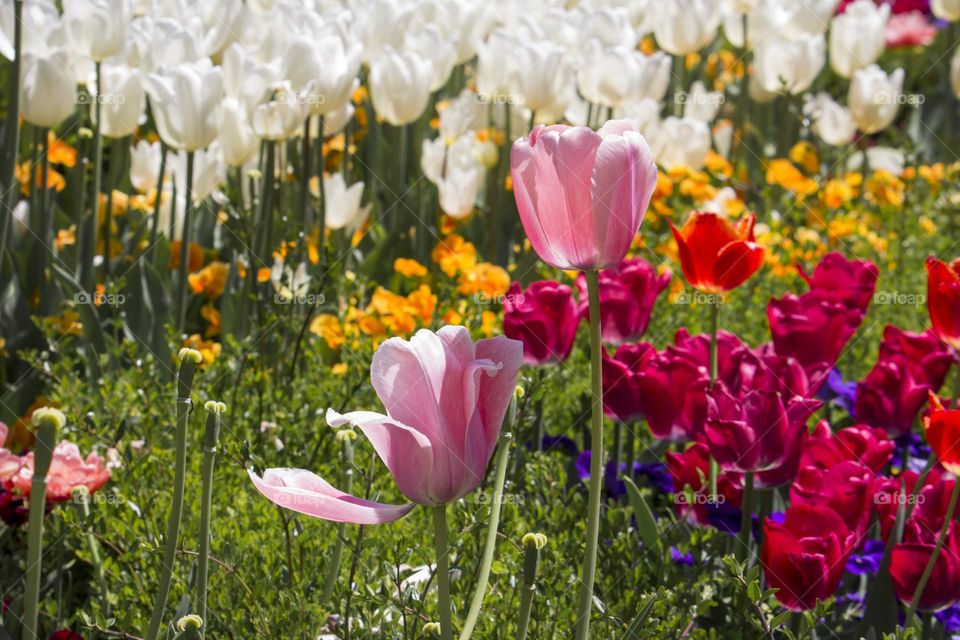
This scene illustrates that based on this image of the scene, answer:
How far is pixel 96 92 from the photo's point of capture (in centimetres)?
268

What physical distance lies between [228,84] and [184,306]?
53 centimetres

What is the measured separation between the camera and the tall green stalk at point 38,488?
3.01 ft

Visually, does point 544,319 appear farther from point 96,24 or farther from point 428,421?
point 96,24

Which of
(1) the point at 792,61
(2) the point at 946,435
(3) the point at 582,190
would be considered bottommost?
(2) the point at 946,435

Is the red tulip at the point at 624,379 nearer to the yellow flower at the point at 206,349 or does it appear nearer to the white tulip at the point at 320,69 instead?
the yellow flower at the point at 206,349

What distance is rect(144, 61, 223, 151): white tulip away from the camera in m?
2.41

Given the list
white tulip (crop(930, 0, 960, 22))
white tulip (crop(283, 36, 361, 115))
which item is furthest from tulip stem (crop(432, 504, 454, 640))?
white tulip (crop(930, 0, 960, 22))

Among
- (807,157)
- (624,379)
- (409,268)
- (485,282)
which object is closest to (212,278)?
(409,268)

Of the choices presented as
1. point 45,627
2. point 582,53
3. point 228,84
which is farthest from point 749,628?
point 582,53

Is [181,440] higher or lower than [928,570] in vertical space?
higher

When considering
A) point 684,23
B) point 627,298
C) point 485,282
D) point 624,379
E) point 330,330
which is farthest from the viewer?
point 684,23

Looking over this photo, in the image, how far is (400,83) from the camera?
115 inches

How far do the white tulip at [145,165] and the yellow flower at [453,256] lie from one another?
696 millimetres

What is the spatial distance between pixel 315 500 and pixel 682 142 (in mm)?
2860
